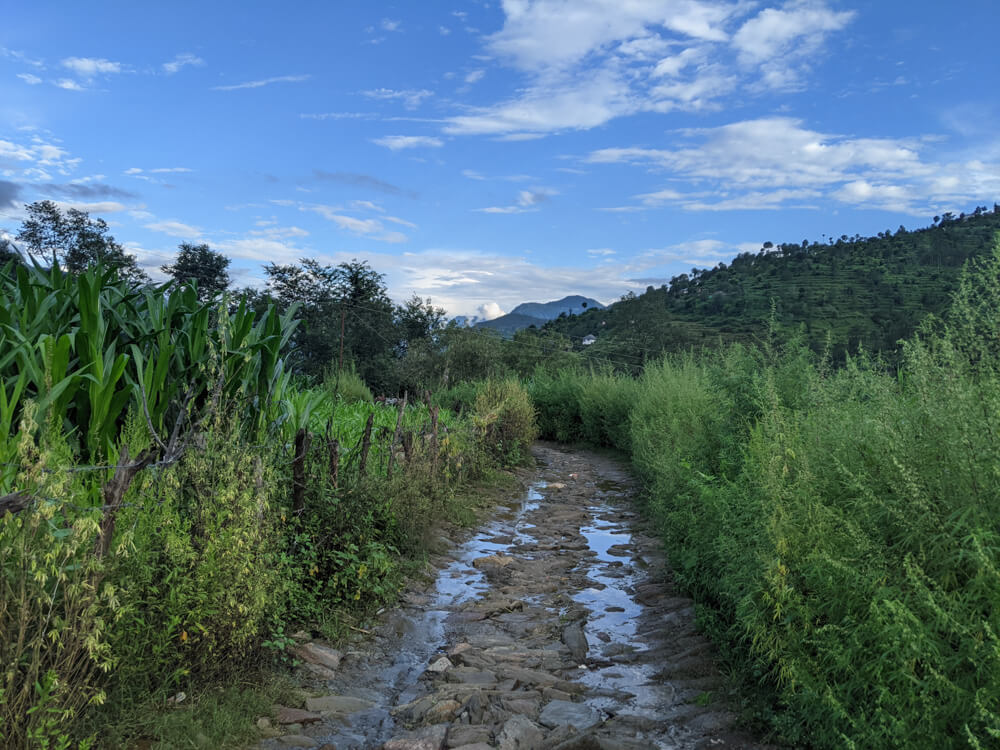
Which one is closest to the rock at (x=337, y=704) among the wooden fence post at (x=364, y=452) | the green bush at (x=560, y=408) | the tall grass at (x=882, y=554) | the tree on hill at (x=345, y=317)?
the wooden fence post at (x=364, y=452)

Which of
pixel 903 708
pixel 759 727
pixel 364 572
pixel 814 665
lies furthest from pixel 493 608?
pixel 903 708

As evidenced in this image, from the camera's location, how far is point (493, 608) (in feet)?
19.0

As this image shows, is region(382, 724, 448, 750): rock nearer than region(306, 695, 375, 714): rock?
Yes

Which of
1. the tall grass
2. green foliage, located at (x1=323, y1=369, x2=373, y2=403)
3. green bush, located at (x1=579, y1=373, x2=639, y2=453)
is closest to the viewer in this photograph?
the tall grass

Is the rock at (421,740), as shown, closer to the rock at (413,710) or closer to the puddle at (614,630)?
the rock at (413,710)

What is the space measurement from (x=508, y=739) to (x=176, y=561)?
1876 mm

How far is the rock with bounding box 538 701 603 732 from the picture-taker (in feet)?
12.2

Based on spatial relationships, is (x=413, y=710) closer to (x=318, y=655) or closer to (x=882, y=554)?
(x=318, y=655)

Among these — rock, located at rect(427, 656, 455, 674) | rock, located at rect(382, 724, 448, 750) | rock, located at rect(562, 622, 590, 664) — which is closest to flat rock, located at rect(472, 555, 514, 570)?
rock, located at rect(562, 622, 590, 664)

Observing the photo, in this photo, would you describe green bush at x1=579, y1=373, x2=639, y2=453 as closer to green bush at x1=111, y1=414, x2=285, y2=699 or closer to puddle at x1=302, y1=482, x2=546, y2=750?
puddle at x1=302, y1=482, x2=546, y2=750

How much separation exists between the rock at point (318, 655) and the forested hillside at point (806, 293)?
25.0 m

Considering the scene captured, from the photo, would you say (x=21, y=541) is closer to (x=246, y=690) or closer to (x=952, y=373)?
(x=246, y=690)

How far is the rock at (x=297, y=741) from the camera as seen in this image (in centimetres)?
344

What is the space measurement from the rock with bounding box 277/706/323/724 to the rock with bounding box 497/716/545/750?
103cm
